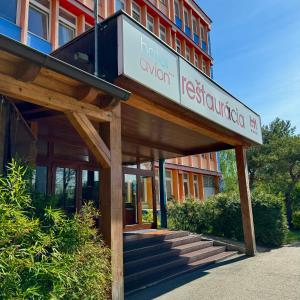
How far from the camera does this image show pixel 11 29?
1059 cm

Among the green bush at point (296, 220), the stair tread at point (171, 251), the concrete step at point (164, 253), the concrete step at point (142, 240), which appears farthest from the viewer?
the green bush at point (296, 220)

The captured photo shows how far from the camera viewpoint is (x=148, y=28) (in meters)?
18.9

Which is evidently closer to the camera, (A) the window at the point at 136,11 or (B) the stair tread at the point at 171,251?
(B) the stair tread at the point at 171,251

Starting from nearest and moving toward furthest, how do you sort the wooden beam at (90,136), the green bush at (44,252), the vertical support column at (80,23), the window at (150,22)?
A: the green bush at (44,252)
the wooden beam at (90,136)
the vertical support column at (80,23)
the window at (150,22)

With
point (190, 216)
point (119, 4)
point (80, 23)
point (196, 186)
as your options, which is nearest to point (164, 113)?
point (190, 216)

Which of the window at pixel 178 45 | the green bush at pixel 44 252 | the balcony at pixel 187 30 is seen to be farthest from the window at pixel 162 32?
the green bush at pixel 44 252

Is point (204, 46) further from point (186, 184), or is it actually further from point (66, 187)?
point (66, 187)

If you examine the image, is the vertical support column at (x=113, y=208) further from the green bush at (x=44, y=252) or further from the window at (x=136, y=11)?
the window at (x=136, y=11)

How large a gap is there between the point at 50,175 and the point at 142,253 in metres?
3.11

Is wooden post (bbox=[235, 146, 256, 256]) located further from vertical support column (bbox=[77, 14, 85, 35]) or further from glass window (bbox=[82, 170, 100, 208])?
vertical support column (bbox=[77, 14, 85, 35])

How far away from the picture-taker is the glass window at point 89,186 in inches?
364

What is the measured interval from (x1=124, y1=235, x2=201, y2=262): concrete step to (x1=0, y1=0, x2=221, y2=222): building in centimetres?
269

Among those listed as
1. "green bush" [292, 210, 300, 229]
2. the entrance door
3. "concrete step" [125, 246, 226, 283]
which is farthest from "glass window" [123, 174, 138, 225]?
"green bush" [292, 210, 300, 229]

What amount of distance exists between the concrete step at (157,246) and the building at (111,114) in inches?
56.7
